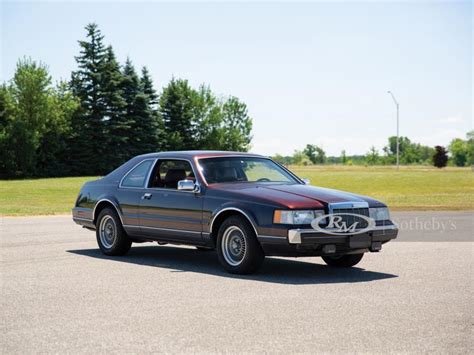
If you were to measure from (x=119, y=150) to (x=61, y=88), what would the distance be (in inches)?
378

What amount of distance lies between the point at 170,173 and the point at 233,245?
2.01m

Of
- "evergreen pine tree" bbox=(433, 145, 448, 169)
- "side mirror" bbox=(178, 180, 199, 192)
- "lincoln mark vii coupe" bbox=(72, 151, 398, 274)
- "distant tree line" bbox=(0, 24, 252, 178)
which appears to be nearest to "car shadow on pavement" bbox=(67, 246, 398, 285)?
"lincoln mark vii coupe" bbox=(72, 151, 398, 274)

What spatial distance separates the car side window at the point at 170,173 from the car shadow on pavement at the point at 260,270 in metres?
1.17

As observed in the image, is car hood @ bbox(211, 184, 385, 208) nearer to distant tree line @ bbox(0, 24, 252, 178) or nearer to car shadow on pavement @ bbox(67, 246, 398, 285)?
car shadow on pavement @ bbox(67, 246, 398, 285)

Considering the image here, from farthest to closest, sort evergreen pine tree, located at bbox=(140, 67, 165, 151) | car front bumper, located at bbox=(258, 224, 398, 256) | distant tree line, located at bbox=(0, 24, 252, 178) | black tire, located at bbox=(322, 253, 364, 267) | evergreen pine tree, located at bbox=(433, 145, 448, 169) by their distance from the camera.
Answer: evergreen pine tree, located at bbox=(433, 145, 448, 169) < evergreen pine tree, located at bbox=(140, 67, 165, 151) < distant tree line, located at bbox=(0, 24, 252, 178) < black tire, located at bbox=(322, 253, 364, 267) < car front bumper, located at bbox=(258, 224, 398, 256)

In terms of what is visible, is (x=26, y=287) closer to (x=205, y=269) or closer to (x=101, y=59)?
(x=205, y=269)

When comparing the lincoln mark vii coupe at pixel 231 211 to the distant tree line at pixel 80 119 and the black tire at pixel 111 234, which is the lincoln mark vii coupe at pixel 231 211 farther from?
the distant tree line at pixel 80 119

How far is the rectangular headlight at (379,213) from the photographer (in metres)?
9.93

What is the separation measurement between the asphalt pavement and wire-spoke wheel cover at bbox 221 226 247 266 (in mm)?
279

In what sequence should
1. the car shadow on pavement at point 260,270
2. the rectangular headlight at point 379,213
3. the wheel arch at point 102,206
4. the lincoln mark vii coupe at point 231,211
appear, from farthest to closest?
the wheel arch at point 102,206, the rectangular headlight at point 379,213, the car shadow on pavement at point 260,270, the lincoln mark vii coupe at point 231,211

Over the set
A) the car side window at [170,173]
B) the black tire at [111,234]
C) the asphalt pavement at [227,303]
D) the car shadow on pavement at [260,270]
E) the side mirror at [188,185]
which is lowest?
the car shadow on pavement at [260,270]

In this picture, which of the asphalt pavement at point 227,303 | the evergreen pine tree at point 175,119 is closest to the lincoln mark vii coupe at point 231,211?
the asphalt pavement at point 227,303

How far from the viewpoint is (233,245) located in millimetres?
9852

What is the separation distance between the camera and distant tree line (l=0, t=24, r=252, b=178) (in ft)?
223
